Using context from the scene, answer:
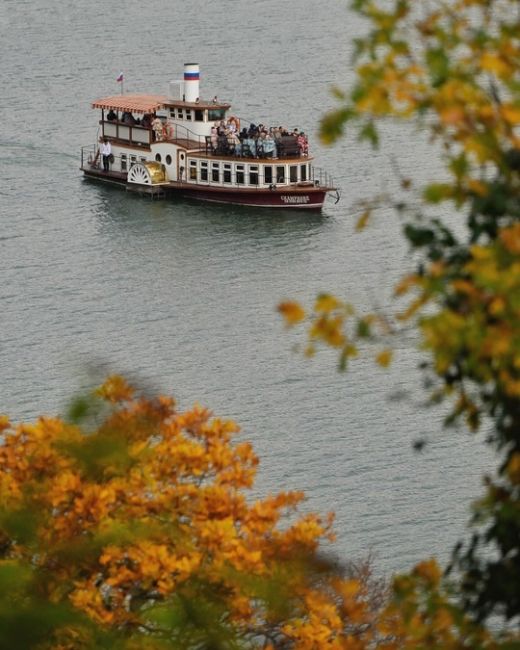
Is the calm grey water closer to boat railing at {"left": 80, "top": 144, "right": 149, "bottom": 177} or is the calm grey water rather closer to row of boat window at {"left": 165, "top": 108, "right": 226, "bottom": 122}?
boat railing at {"left": 80, "top": 144, "right": 149, "bottom": 177}

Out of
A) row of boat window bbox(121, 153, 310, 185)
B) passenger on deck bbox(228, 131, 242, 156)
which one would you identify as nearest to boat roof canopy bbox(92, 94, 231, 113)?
passenger on deck bbox(228, 131, 242, 156)

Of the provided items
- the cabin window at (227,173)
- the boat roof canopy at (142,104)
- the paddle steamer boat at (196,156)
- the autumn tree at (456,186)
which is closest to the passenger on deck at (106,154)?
the paddle steamer boat at (196,156)

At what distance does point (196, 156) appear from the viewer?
258ft

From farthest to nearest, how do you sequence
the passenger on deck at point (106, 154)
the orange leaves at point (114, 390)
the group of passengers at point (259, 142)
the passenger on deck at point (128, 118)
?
the passenger on deck at point (128, 118)
the passenger on deck at point (106, 154)
the group of passengers at point (259, 142)
the orange leaves at point (114, 390)

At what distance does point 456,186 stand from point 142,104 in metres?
74.8

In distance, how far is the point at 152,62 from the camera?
344 feet

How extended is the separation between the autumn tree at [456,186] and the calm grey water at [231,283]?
824 millimetres

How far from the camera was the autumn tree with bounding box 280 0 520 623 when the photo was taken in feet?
25.0

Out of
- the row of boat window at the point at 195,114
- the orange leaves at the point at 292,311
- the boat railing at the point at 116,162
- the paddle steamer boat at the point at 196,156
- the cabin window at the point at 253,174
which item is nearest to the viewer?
the orange leaves at the point at 292,311

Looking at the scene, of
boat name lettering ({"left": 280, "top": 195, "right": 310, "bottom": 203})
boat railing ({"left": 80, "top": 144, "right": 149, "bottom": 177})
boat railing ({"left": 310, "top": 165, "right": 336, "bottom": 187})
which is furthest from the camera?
boat railing ({"left": 80, "top": 144, "right": 149, "bottom": 177})

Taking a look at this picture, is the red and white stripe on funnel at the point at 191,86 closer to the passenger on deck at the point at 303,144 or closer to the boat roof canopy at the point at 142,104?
the boat roof canopy at the point at 142,104

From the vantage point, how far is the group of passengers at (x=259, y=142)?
75.5m

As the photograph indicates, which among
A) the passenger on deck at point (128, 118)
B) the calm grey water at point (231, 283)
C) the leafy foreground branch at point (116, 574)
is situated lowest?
the leafy foreground branch at point (116, 574)

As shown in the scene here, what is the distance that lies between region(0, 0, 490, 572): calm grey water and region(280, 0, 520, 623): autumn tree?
82cm
